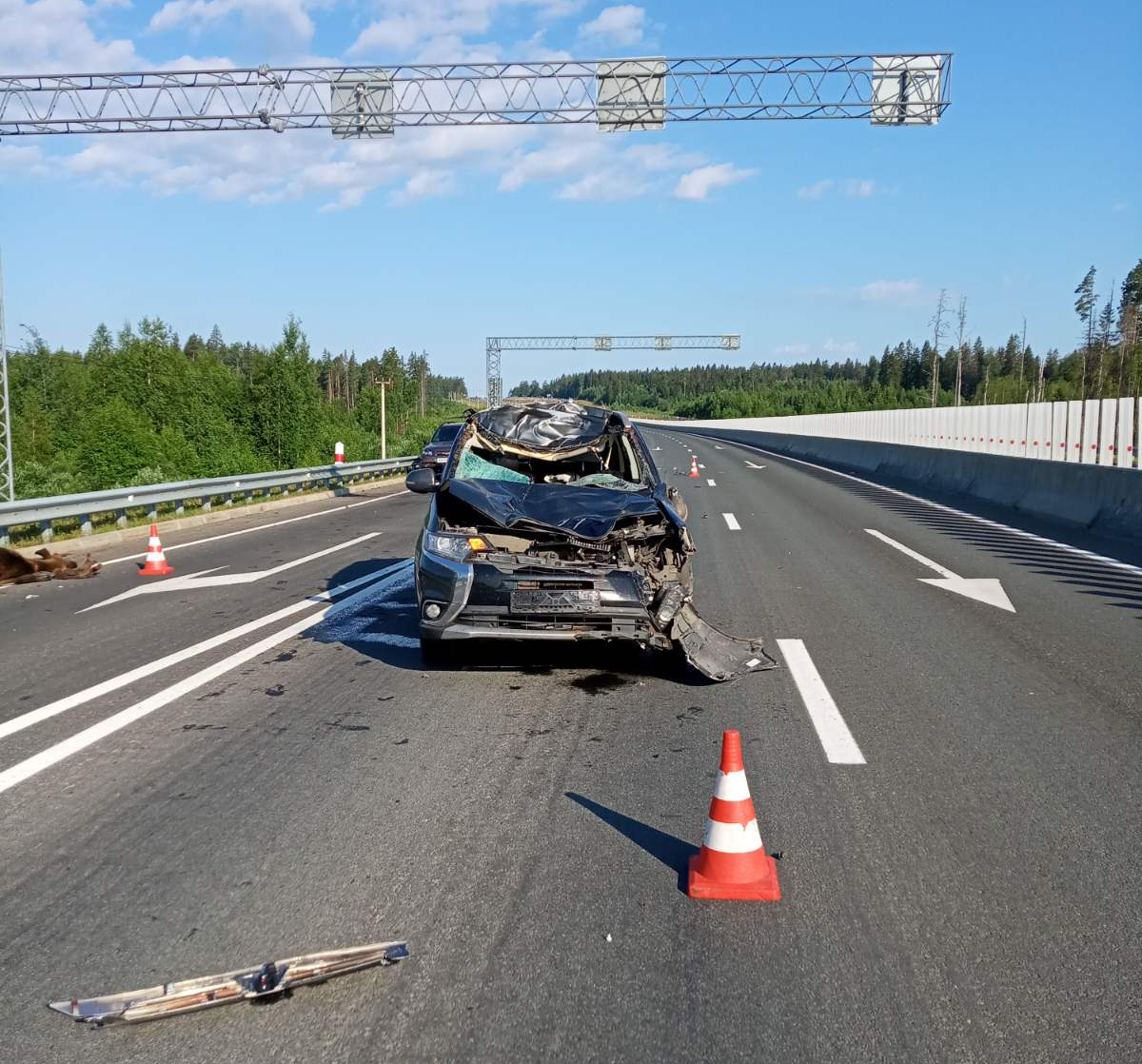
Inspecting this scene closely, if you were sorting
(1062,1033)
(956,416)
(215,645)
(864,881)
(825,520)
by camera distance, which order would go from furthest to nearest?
(956,416) → (825,520) → (215,645) → (864,881) → (1062,1033)

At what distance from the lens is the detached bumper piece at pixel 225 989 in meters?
2.93

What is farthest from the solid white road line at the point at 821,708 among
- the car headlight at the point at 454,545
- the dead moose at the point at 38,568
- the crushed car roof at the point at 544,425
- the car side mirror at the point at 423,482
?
the dead moose at the point at 38,568

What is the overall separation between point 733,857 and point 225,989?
5.72 ft

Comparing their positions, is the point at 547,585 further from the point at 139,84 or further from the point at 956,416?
the point at 956,416

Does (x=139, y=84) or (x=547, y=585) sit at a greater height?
(x=139, y=84)

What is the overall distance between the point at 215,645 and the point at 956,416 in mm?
32815

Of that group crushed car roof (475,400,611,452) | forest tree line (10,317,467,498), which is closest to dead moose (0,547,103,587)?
crushed car roof (475,400,611,452)

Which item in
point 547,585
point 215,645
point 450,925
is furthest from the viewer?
point 215,645

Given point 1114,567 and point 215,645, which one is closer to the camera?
point 215,645

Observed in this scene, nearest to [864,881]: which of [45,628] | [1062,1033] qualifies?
[1062,1033]

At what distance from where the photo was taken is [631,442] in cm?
887

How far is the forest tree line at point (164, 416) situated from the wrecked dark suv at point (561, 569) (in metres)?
48.4

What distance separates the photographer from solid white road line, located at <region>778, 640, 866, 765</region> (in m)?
5.28

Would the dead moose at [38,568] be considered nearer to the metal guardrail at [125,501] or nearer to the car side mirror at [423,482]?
the metal guardrail at [125,501]
